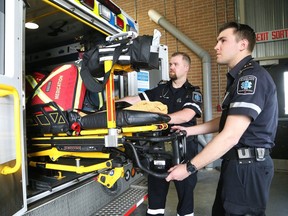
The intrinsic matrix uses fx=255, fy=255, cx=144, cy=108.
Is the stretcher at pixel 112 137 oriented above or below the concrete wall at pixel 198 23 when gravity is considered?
below

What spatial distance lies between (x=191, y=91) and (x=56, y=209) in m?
1.90

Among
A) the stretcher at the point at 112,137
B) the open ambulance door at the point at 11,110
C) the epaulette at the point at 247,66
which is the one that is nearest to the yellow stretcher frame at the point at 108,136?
the stretcher at the point at 112,137

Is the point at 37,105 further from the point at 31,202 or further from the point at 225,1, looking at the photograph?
the point at 225,1

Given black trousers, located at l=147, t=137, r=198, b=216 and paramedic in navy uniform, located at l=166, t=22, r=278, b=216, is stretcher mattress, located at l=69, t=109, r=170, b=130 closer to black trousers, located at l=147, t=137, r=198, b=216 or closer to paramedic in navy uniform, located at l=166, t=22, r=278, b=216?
paramedic in navy uniform, located at l=166, t=22, r=278, b=216

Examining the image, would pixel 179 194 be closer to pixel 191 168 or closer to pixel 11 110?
pixel 191 168

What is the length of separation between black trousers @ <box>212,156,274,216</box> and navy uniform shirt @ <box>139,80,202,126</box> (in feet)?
3.70

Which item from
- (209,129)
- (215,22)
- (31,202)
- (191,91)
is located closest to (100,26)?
(191,91)

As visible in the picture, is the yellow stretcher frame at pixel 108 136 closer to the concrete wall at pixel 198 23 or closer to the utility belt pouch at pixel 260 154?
the utility belt pouch at pixel 260 154

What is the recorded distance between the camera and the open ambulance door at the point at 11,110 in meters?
1.46

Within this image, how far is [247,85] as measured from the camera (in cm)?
176

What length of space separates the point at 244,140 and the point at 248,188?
1.10 feet

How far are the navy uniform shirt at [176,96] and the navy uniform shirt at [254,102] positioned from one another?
960 millimetres

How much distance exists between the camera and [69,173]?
2713 mm

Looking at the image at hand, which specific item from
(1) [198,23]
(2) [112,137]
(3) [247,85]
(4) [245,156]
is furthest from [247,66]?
(1) [198,23]
